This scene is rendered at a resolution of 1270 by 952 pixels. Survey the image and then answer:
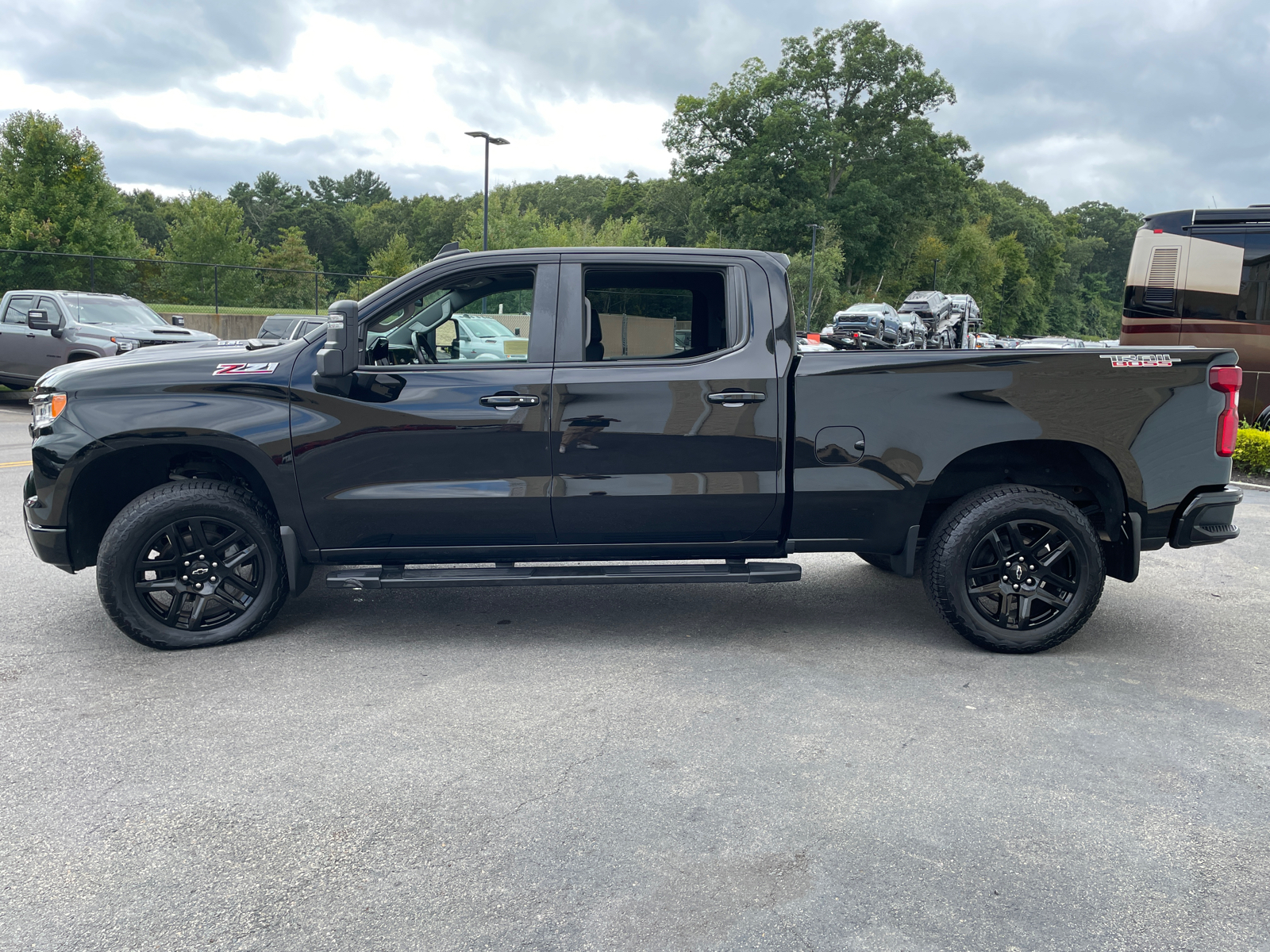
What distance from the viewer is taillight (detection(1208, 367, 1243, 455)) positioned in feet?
15.5

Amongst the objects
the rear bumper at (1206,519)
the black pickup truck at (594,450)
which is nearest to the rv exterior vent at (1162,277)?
the black pickup truck at (594,450)

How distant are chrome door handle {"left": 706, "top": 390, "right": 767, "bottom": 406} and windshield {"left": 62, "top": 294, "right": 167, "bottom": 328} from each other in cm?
1408

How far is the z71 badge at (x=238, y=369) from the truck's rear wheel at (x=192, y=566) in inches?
21.2

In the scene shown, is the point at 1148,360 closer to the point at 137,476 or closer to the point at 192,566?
the point at 192,566

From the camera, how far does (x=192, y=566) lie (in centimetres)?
475

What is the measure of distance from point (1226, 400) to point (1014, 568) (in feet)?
4.26

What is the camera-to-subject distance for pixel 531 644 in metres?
4.94

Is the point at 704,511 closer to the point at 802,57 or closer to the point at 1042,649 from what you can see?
the point at 1042,649

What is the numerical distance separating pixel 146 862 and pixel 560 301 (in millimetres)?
2947

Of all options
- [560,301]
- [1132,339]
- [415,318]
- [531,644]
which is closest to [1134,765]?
[531,644]

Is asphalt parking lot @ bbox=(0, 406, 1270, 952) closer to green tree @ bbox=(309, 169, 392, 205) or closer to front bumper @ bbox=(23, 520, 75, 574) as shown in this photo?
front bumper @ bbox=(23, 520, 75, 574)

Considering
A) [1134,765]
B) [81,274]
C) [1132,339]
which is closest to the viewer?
[1134,765]

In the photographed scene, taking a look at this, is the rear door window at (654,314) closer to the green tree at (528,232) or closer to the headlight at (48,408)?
the headlight at (48,408)

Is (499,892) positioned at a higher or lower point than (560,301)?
lower
